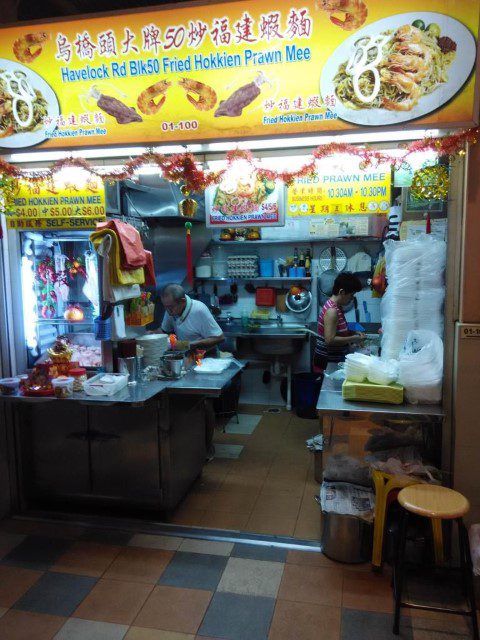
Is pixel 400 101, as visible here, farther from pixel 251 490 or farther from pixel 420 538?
pixel 251 490

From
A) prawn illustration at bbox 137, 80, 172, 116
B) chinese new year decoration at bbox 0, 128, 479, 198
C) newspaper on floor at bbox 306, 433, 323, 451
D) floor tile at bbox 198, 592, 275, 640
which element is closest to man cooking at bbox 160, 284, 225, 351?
newspaper on floor at bbox 306, 433, 323, 451

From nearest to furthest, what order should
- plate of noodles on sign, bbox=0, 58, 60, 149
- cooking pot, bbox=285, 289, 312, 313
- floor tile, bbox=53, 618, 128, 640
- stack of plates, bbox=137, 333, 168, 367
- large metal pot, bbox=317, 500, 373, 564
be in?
floor tile, bbox=53, 618, 128, 640, plate of noodles on sign, bbox=0, 58, 60, 149, large metal pot, bbox=317, 500, 373, 564, stack of plates, bbox=137, 333, 168, 367, cooking pot, bbox=285, 289, 312, 313

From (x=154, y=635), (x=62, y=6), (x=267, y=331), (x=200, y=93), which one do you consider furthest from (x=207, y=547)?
(x=62, y=6)

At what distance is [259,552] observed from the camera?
366 cm

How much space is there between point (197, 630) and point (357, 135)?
321 cm

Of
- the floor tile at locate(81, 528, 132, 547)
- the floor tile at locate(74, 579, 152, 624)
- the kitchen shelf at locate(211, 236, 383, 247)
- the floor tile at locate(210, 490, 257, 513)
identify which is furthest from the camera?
the kitchen shelf at locate(211, 236, 383, 247)

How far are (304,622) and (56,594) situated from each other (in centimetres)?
162

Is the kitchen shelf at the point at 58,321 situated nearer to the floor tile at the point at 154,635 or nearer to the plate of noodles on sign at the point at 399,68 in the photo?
the floor tile at the point at 154,635

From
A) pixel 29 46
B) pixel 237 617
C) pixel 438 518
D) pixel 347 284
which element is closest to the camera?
pixel 438 518

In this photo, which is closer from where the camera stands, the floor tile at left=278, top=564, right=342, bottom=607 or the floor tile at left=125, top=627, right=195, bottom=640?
the floor tile at left=125, top=627, right=195, bottom=640

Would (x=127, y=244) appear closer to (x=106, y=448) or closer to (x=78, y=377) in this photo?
(x=78, y=377)

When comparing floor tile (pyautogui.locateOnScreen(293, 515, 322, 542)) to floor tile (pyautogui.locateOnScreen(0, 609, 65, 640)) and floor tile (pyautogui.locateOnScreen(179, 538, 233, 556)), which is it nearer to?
floor tile (pyautogui.locateOnScreen(179, 538, 233, 556))

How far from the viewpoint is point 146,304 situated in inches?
192

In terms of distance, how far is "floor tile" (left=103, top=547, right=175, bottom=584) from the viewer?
11.1 feet
